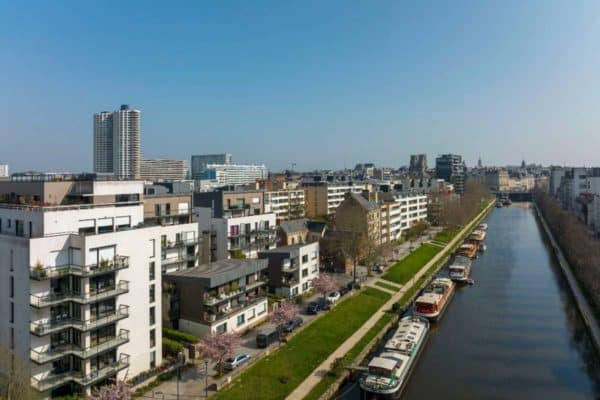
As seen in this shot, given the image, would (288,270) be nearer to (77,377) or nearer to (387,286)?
(387,286)

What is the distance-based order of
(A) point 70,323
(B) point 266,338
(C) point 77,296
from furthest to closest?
(B) point 266,338 → (C) point 77,296 → (A) point 70,323

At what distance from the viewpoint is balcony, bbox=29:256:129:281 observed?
22.6m

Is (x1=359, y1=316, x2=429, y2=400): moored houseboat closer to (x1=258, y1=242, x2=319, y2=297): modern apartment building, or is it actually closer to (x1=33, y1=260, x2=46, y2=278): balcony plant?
(x1=258, y1=242, x2=319, y2=297): modern apartment building

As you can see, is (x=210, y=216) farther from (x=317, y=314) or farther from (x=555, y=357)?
(x=555, y=357)

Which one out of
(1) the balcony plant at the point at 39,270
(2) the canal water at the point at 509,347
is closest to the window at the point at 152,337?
(1) the balcony plant at the point at 39,270

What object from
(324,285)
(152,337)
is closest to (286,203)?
(324,285)

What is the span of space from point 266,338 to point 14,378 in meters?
16.5

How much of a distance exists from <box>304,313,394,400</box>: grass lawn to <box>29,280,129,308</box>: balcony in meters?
12.0

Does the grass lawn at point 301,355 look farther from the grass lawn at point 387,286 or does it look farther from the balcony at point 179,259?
the balcony at point 179,259

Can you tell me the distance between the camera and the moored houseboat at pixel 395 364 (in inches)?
1105

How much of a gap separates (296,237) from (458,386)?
34.1 meters

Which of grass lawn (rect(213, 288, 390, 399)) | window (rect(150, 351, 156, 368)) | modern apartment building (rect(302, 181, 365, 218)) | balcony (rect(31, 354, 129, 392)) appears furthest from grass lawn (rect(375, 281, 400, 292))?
modern apartment building (rect(302, 181, 365, 218))

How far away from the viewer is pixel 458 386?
2997 cm

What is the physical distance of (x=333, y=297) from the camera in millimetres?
44562
